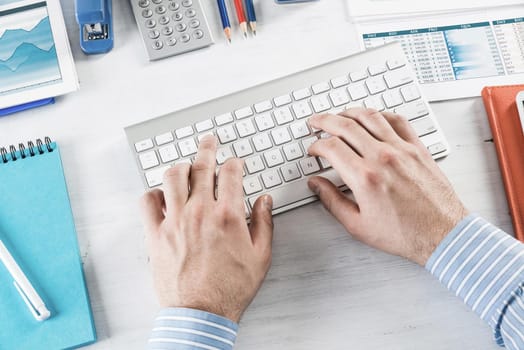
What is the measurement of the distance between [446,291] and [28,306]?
1.71 ft

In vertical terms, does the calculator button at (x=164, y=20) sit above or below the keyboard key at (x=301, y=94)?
above

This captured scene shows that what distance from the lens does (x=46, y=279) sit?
64 cm

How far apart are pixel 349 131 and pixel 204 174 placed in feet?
0.63

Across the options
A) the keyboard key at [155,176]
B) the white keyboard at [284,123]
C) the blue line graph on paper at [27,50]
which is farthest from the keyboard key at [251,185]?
the blue line graph on paper at [27,50]

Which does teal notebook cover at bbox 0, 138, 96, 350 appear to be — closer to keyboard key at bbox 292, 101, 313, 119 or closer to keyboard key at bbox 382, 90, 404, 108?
keyboard key at bbox 292, 101, 313, 119

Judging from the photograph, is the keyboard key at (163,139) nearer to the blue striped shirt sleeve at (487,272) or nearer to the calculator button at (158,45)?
the calculator button at (158,45)

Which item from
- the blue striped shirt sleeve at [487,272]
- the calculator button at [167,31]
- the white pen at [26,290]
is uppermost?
the calculator button at [167,31]

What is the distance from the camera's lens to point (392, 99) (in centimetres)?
69

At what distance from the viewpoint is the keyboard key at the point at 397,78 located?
69cm

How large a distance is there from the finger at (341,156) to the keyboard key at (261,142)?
2.4 inches

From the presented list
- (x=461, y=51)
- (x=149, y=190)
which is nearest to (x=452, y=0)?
(x=461, y=51)

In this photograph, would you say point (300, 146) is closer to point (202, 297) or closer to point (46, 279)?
point (202, 297)

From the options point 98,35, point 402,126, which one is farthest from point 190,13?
point 402,126

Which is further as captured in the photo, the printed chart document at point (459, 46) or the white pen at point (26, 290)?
the printed chart document at point (459, 46)
